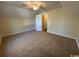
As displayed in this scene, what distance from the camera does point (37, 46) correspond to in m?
1.70

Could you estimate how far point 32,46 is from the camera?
169 centimetres

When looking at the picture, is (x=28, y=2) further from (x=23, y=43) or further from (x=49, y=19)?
(x=23, y=43)

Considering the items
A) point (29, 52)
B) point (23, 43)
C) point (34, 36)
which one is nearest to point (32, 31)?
point (34, 36)

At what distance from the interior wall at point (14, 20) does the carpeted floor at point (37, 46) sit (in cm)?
11

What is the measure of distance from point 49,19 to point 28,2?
470 millimetres

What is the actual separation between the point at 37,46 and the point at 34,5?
0.70 m

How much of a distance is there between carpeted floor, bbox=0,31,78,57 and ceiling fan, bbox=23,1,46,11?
0.47 m

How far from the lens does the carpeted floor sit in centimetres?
164

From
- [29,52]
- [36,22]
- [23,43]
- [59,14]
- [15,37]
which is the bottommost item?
[29,52]

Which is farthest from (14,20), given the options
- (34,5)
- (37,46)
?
(37,46)

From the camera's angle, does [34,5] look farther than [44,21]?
No

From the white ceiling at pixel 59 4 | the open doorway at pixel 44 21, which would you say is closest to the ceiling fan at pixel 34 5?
the white ceiling at pixel 59 4

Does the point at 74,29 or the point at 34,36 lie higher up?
the point at 74,29

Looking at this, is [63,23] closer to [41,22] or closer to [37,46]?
[41,22]
